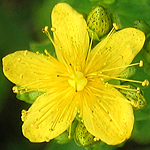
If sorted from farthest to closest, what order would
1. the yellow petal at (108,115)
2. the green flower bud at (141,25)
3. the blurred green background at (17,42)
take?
the blurred green background at (17,42), the green flower bud at (141,25), the yellow petal at (108,115)

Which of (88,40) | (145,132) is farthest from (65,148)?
(88,40)

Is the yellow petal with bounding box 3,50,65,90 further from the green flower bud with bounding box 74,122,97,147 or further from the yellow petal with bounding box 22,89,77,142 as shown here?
the green flower bud with bounding box 74,122,97,147

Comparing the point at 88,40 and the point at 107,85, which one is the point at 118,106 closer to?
the point at 107,85

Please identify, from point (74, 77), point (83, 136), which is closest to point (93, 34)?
point (74, 77)

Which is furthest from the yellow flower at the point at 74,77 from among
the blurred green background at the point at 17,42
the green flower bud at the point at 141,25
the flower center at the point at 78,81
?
the blurred green background at the point at 17,42

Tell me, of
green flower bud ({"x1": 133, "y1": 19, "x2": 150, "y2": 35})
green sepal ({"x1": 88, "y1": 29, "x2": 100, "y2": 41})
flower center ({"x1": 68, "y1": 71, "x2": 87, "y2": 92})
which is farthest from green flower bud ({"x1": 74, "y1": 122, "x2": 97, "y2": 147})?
green flower bud ({"x1": 133, "y1": 19, "x2": 150, "y2": 35})

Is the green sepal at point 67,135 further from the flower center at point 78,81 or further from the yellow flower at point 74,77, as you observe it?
the flower center at point 78,81
